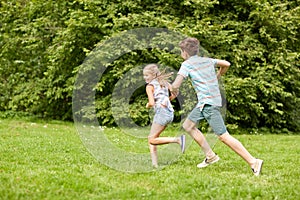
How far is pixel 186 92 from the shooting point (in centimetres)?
1222

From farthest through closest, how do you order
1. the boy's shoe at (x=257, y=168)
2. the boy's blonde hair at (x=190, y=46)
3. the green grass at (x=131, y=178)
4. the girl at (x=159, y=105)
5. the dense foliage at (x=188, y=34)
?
the dense foliage at (x=188, y=34) < the girl at (x=159, y=105) < the boy's blonde hair at (x=190, y=46) < the boy's shoe at (x=257, y=168) < the green grass at (x=131, y=178)

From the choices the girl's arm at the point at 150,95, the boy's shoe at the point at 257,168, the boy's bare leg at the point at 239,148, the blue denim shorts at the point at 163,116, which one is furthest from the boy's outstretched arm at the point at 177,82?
the boy's shoe at the point at 257,168

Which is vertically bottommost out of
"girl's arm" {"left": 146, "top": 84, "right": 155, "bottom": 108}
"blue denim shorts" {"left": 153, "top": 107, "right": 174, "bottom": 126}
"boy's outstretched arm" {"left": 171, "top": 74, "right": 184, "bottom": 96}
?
"blue denim shorts" {"left": 153, "top": 107, "right": 174, "bottom": 126}

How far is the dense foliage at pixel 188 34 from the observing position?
1331cm

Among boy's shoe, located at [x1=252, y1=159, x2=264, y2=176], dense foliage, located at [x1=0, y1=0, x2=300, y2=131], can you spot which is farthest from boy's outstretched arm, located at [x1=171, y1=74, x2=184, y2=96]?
dense foliage, located at [x1=0, y1=0, x2=300, y2=131]

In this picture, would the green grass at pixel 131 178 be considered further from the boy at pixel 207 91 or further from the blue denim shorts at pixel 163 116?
the blue denim shorts at pixel 163 116

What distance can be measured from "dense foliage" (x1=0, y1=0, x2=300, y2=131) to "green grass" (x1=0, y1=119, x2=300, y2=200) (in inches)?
227

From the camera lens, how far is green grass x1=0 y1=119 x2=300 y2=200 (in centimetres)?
460

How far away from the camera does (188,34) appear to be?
42.4 feet

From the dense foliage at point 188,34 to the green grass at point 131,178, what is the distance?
5775 millimetres

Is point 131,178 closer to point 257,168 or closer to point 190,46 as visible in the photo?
point 257,168

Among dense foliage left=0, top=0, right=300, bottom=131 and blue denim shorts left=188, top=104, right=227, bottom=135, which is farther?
dense foliage left=0, top=0, right=300, bottom=131

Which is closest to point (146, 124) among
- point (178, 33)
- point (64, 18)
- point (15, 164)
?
point (178, 33)

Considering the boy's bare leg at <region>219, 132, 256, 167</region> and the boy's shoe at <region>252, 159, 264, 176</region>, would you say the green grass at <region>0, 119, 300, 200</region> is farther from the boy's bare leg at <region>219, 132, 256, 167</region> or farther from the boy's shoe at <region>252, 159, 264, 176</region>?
the boy's bare leg at <region>219, 132, 256, 167</region>
